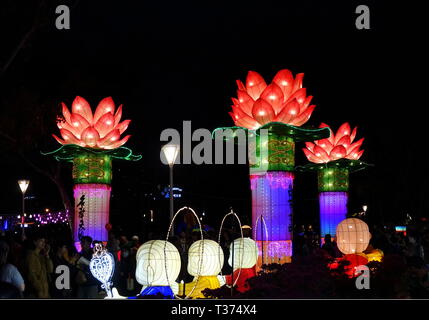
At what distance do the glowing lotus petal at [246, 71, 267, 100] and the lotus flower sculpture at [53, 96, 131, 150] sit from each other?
522 centimetres

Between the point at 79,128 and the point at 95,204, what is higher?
the point at 79,128

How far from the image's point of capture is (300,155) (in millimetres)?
35812

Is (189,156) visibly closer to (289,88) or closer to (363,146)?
(363,146)

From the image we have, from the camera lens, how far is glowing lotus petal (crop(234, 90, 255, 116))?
14609 millimetres

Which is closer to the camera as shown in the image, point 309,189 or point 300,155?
point 300,155

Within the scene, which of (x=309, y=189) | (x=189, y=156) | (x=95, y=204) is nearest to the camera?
(x=95, y=204)

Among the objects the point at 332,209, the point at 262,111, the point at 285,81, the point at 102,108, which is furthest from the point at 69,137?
the point at 332,209

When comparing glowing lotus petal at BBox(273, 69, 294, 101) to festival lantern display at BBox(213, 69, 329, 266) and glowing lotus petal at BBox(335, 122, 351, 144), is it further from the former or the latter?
glowing lotus petal at BBox(335, 122, 351, 144)

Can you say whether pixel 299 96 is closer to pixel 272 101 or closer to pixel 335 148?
pixel 272 101

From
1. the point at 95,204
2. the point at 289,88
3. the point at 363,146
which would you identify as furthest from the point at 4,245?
the point at 363,146

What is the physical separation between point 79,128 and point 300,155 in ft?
68.8

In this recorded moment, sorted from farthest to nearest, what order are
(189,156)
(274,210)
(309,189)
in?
(309,189), (189,156), (274,210)

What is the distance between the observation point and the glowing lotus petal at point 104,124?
687 inches

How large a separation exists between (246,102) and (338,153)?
26.2 feet
